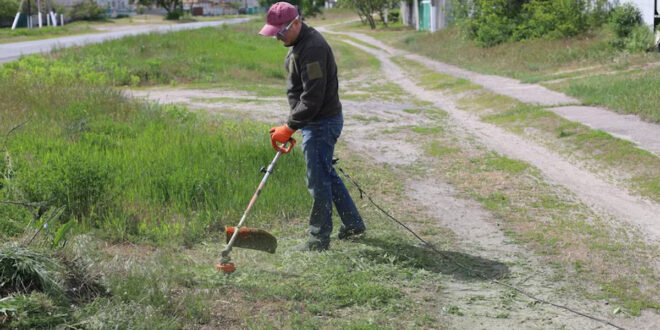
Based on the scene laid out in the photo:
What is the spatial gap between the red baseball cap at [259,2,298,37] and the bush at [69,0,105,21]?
63.8 m

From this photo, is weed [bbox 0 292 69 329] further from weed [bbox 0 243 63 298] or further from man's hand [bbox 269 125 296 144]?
man's hand [bbox 269 125 296 144]

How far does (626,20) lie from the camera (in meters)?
20.3

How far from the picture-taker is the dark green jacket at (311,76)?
5305mm

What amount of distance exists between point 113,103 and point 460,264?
24.0 feet

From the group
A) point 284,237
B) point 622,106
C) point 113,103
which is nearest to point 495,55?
point 622,106

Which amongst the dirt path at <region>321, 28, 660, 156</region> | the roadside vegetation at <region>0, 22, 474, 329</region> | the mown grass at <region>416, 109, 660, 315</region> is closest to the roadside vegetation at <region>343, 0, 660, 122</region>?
the dirt path at <region>321, 28, 660, 156</region>

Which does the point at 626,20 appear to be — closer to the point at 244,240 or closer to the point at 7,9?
the point at 244,240

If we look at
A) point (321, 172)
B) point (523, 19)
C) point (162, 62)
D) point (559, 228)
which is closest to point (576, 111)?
point (559, 228)

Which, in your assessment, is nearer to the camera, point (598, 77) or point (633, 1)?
point (598, 77)

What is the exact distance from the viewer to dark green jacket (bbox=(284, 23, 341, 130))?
17.4 feet

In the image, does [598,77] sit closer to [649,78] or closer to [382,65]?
[649,78]

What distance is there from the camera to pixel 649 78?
1409 cm

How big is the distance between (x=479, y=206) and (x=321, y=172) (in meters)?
2.60

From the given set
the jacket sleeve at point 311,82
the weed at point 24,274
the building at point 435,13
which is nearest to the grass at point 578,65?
the building at point 435,13
